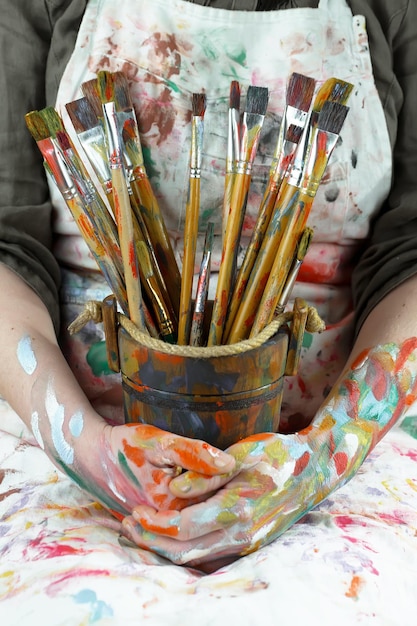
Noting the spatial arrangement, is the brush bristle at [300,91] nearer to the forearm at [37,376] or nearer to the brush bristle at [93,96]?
the brush bristle at [93,96]

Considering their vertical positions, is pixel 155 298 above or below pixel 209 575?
above

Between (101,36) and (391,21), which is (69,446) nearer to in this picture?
(101,36)

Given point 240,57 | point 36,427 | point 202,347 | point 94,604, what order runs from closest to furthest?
point 94,604
point 202,347
point 36,427
point 240,57

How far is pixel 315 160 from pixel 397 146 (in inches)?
12.0

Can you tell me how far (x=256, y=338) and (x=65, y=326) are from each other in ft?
1.28

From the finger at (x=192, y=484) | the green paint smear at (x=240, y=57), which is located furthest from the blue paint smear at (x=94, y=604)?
the green paint smear at (x=240, y=57)

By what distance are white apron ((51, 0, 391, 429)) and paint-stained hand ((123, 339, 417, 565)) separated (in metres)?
0.29

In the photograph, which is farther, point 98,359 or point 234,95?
point 98,359

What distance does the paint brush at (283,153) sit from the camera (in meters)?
0.72

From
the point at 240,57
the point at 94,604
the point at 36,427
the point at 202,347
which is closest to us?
the point at 94,604

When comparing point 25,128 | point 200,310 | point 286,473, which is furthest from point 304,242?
point 25,128

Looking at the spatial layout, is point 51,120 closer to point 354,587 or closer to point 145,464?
point 145,464

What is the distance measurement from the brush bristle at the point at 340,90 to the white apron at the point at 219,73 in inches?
6.7

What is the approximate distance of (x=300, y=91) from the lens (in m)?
0.72
